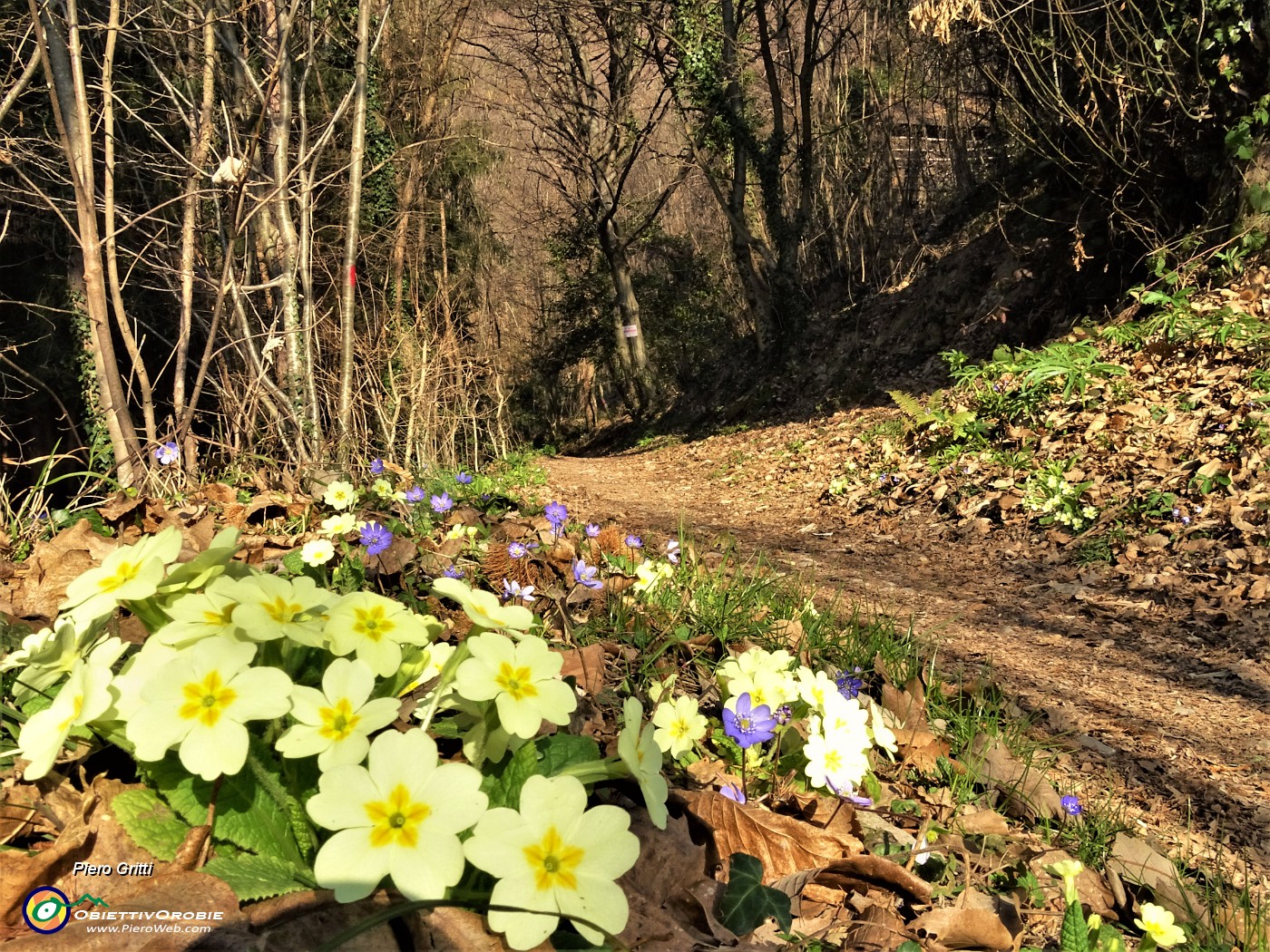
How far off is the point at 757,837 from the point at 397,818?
78 cm

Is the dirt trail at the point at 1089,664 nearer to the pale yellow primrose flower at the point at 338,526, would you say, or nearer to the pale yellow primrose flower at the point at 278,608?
the pale yellow primrose flower at the point at 338,526

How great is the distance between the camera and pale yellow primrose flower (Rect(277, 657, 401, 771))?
894mm

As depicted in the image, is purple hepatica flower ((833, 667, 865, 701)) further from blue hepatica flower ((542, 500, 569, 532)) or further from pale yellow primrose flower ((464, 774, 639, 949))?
pale yellow primrose flower ((464, 774, 639, 949))

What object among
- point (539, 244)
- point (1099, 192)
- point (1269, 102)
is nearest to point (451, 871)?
point (1269, 102)

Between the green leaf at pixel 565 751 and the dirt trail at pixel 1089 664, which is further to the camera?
the dirt trail at pixel 1089 664

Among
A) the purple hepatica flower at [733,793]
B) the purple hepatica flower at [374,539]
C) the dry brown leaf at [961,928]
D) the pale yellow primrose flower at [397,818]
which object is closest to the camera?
the pale yellow primrose flower at [397,818]

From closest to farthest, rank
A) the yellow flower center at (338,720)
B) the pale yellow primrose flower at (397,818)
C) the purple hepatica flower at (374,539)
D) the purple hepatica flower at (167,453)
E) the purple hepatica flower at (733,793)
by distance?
the pale yellow primrose flower at (397,818) → the yellow flower center at (338,720) → the purple hepatica flower at (733,793) → the purple hepatica flower at (374,539) → the purple hepatica flower at (167,453)

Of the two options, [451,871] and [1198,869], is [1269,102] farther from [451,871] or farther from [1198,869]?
[451,871]

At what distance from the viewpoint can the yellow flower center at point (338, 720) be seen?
0.91 metres

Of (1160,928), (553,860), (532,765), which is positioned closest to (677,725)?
(532,765)

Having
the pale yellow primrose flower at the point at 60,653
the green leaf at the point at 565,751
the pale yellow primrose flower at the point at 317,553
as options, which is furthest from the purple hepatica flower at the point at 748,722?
the pale yellow primrose flower at the point at 317,553

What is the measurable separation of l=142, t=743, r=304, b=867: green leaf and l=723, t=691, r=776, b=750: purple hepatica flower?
80 cm

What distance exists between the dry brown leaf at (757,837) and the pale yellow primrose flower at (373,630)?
61cm

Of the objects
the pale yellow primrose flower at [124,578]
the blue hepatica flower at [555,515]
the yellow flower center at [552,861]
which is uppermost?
the pale yellow primrose flower at [124,578]
